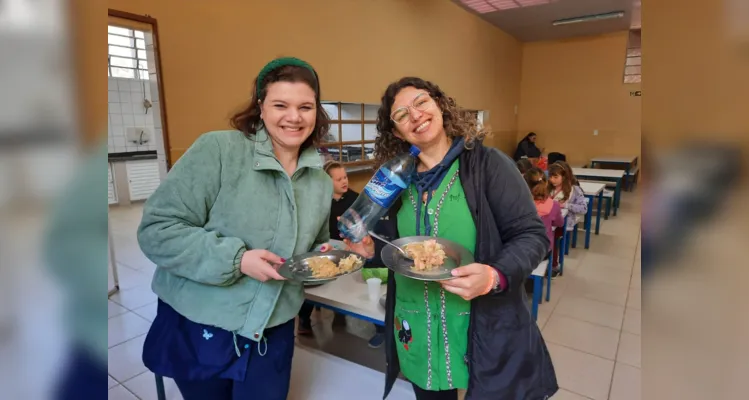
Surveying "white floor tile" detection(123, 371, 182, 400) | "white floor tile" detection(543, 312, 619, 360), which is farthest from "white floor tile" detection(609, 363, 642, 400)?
"white floor tile" detection(123, 371, 182, 400)

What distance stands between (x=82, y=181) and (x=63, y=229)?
3 cm

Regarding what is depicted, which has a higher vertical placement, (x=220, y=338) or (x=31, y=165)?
(x=31, y=165)

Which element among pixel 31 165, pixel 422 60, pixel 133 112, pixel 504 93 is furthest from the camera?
pixel 504 93

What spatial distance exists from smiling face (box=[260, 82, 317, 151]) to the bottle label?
0.27m

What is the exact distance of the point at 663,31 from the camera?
0.21 meters

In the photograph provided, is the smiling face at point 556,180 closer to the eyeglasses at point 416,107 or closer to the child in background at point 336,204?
the child in background at point 336,204

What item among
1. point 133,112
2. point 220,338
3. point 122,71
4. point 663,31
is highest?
point 122,71

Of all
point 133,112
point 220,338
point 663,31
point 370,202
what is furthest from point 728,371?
point 133,112

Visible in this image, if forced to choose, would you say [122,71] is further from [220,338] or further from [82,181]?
[82,181]

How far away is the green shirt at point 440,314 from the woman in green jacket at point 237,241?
0.38 m

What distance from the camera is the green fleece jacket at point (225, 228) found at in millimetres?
1121

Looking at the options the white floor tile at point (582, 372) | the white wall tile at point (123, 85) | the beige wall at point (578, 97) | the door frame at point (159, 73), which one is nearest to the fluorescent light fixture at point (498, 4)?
the beige wall at point (578, 97)

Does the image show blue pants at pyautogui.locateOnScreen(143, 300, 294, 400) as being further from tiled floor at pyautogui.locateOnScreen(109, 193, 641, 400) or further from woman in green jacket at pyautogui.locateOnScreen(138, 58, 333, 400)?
tiled floor at pyautogui.locateOnScreen(109, 193, 641, 400)

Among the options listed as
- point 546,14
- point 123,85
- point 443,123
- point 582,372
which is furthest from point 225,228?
point 546,14
